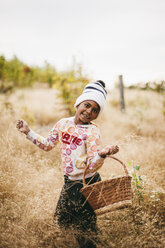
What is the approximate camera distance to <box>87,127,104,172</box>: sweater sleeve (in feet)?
4.82

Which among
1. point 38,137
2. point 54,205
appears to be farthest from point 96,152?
point 54,205

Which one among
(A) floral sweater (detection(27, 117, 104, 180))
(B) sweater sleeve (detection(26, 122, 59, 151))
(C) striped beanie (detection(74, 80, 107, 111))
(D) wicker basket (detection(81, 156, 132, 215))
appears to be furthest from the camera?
(B) sweater sleeve (detection(26, 122, 59, 151))

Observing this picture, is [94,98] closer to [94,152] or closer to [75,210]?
[94,152]

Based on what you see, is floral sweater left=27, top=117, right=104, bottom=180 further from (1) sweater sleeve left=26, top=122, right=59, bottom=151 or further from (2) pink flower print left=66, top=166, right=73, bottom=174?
(1) sweater sleeve left=26, top=122, right=59, bottom=151

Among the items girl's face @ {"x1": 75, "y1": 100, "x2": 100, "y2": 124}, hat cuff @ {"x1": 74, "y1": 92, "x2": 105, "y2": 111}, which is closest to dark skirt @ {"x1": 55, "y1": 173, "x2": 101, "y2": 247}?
girl's face @ {"x1": 75, "y1": 100, "x2": 100, "y2": 124}

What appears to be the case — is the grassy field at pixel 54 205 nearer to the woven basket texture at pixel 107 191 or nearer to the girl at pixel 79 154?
the girl at pixel 79 154

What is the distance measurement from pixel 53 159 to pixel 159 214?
178 cm

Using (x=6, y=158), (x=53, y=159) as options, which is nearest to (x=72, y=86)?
(x=53, y=159)

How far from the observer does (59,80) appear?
210 inches

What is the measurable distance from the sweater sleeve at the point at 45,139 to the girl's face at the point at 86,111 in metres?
0.28

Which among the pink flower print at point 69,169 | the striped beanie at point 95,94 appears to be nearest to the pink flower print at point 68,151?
the pink flower print at point 69,169

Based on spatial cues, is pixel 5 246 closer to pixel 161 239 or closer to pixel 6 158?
pixel 6 158

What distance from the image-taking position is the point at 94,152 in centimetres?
157

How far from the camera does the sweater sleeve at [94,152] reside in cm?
147
